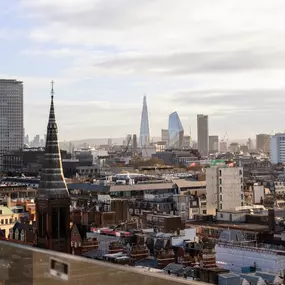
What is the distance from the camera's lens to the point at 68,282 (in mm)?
2814

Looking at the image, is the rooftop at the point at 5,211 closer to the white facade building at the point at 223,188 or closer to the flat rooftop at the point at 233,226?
the flat rooftop at the point at 233,226

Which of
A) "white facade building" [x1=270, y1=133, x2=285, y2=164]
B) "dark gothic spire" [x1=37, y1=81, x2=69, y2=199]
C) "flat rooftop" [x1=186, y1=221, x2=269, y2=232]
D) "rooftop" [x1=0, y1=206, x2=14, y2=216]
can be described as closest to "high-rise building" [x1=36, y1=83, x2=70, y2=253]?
"dark gothic spire" [x1=37, y1=81, x2=69, y2=199]

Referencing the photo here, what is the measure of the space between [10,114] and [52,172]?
96.9 metres

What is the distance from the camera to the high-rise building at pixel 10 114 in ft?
378

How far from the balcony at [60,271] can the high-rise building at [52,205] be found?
1644 centimetres

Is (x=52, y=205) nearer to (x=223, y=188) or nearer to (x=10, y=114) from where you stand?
(x=223, y=188)

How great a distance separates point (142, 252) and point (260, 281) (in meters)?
5.49

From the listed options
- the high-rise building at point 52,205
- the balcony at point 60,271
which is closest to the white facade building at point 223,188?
the high-rise building at point 52,205

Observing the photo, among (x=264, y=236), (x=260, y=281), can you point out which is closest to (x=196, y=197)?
(x=264, y=236)

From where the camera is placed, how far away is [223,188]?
1489 inches

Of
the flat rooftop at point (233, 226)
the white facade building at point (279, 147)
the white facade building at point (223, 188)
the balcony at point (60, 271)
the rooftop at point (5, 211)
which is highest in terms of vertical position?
the white facade building at point (279, 147)

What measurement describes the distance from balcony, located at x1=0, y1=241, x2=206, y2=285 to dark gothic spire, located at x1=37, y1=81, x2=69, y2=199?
1749cm

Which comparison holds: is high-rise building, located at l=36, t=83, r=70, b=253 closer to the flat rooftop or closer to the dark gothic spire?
the dark gothic spire

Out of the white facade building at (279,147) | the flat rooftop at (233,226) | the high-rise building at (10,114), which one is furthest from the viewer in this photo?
the white facade building at (279,147)
